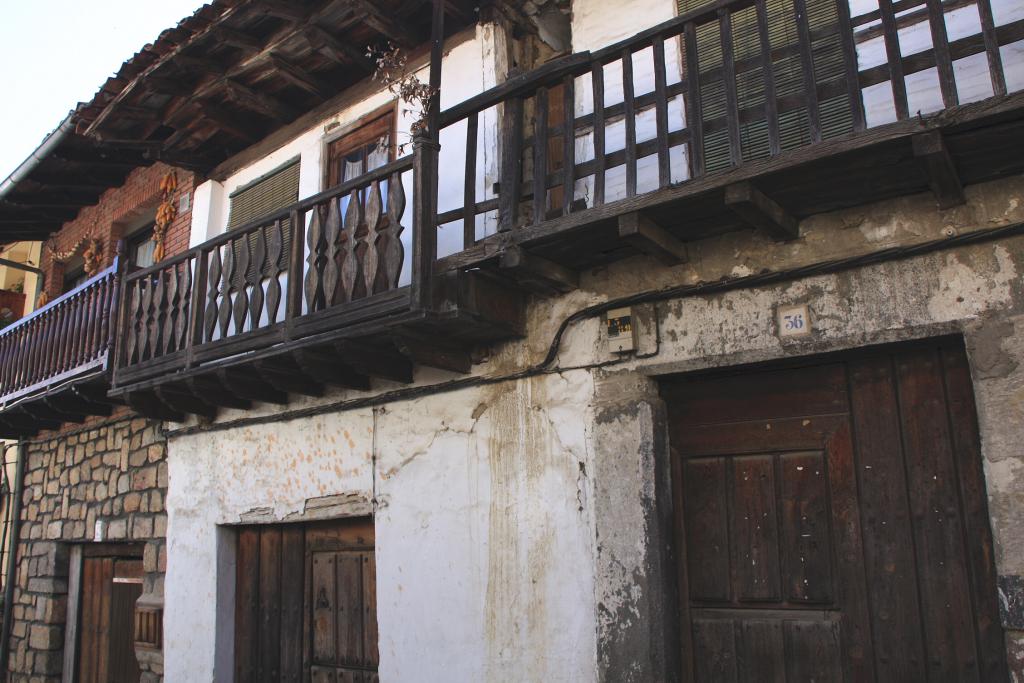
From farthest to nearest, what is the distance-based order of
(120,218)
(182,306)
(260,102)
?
1. (120,218)
2. (260,102)
3. (182,306)

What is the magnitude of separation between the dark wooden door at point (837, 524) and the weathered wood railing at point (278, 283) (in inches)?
74.0

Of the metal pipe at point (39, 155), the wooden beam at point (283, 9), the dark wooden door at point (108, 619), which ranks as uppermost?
the metal pipe at point (39, 155)

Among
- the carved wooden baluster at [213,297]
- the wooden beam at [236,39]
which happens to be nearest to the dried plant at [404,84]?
the wooden beam at [236,39]

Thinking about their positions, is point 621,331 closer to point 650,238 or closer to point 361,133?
point 650,238

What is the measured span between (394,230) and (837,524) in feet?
8.94

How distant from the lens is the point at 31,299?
1080cm

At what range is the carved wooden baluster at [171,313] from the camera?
6.21 m

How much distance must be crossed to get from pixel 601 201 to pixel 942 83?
151cm

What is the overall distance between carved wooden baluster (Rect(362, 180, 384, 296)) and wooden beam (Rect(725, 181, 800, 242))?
2.03 m

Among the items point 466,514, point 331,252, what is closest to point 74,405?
point 331,252

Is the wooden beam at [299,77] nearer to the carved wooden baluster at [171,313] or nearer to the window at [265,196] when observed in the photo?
the window at [265,196]

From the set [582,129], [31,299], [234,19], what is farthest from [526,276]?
[31,299]

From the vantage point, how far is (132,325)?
6562 mm

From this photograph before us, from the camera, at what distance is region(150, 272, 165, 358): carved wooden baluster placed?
6289 millimetres
